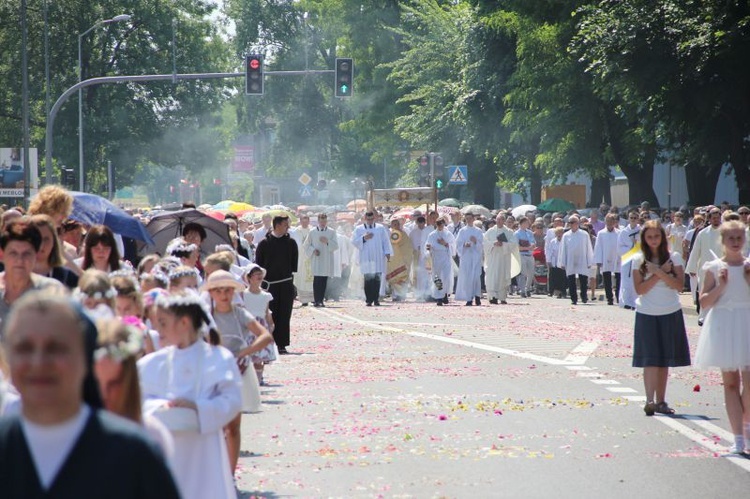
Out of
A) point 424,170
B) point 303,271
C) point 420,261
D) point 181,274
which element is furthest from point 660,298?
point 424,170

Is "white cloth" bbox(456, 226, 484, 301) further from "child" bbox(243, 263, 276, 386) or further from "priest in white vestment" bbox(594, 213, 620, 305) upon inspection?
"child" bbox(243, 263, 276, 386)

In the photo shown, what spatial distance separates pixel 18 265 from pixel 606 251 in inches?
968

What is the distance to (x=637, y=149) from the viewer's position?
40344 millimetres

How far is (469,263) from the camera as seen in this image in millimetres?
31594

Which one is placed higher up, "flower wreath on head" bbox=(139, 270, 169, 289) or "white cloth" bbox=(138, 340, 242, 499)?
"flower wreath on head" bbox=(139, 270, 169, 289)

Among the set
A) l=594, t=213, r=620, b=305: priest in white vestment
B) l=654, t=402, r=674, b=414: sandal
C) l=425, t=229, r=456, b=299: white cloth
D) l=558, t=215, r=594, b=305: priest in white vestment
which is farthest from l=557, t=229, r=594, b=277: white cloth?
l=654, t=402, r=674, b=414: sandal

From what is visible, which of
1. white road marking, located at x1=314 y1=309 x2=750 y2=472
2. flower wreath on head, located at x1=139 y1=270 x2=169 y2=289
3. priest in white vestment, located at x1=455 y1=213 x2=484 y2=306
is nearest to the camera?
flower wreath on head, located at x1=139 y1=270 x2=169 y2=289

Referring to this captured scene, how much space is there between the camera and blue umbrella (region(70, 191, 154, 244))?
14.0 metres

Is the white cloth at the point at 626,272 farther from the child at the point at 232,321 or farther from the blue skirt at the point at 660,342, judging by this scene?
the child at the point at 232,321

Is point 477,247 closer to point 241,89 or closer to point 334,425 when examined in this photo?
point 334,425

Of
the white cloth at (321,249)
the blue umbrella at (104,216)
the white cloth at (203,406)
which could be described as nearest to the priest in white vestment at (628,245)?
the white cloth at (321,249)

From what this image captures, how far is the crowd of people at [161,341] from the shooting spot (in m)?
2.90

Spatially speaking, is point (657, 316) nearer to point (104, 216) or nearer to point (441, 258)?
point (104, 216)

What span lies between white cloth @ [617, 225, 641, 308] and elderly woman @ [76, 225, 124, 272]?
1663cm
